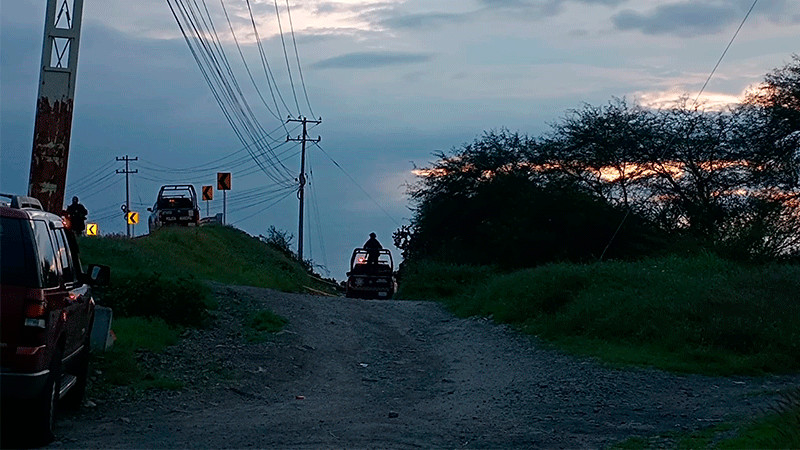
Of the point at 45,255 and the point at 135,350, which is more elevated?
the point at 45,255

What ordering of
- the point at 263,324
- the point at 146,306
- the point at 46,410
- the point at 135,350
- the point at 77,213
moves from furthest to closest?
1. the point at 77,213
2. the point at 263,324
3. the point at 146,306
4. the point at 135,350
5. the point at 46,410

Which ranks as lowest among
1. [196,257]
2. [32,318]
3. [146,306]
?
[146,306]

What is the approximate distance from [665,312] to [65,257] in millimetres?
11589

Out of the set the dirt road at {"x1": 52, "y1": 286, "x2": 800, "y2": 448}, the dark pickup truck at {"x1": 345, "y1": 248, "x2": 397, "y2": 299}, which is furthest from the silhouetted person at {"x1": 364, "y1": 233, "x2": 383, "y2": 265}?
the dirt road at {"x1": 52, "y1": 286, "x2": 800, "y2": 448}

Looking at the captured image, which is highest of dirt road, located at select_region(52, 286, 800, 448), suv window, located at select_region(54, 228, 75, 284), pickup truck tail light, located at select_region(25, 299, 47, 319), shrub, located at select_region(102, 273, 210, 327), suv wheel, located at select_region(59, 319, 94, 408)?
suv window, located at select_region(54, 228, 75, 284)

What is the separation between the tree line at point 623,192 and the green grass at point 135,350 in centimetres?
1883

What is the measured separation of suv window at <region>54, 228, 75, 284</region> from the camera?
980cm

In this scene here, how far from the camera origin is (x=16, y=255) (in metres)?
8.31

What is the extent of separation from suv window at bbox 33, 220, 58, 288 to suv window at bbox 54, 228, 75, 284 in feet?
1.44

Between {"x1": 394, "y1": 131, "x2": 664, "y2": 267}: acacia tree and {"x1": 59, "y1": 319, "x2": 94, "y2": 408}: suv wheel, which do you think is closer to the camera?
{"x1": 59, "y1": 319, "x2": 94, "y2": 408}: suv wheel

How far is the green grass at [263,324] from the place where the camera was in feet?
58.0

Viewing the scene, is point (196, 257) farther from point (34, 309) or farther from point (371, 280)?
point (34, 309)

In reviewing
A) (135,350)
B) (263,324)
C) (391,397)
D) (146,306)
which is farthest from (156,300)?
(391,397)

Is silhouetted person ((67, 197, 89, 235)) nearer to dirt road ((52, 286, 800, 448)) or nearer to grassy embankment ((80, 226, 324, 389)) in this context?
grassy embankment ((80, 226, 324, 389))
